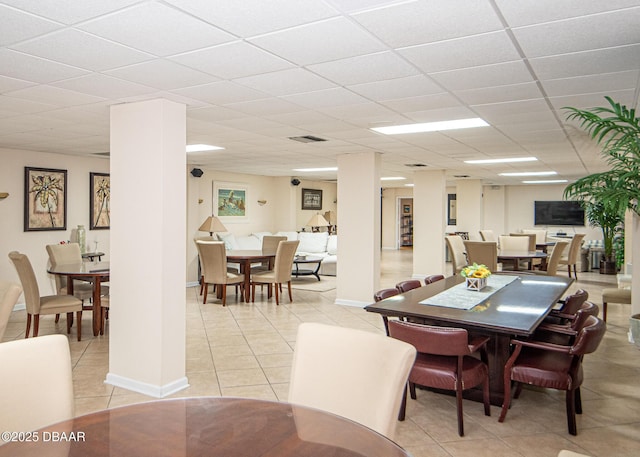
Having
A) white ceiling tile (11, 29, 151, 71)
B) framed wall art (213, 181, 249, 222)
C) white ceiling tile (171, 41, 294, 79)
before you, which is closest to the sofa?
framed wall art (213, 181, 249, 222)

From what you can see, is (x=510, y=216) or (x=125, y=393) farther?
(x=510, y=216)

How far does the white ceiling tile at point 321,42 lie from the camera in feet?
7.52

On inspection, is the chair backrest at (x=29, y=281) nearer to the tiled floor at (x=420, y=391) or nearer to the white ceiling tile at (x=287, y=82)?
the tiled floor at (x=420, y=391)

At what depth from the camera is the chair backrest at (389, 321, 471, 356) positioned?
2.85 metres

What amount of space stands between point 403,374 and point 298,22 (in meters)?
1.60

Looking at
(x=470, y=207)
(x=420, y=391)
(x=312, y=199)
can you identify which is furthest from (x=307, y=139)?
(x=312, y=199)

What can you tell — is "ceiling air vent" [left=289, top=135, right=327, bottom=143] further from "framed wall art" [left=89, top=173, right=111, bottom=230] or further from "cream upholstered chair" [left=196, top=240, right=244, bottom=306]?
"framed wall art" [left=89, top=173, right=111, bottom=230]

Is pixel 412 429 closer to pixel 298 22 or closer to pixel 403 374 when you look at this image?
pixel 403 374

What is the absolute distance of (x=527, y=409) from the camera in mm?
3447

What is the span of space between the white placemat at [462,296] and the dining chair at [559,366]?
0.52 meters

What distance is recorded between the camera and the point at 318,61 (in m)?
2.79

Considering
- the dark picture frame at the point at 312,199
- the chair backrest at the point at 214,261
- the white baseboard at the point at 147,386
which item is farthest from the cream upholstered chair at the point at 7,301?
the dark picture frame at the point at 312,199

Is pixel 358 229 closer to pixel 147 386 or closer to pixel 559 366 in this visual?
pixel 147 386

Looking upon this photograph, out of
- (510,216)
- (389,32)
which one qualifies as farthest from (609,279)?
(389,32)
